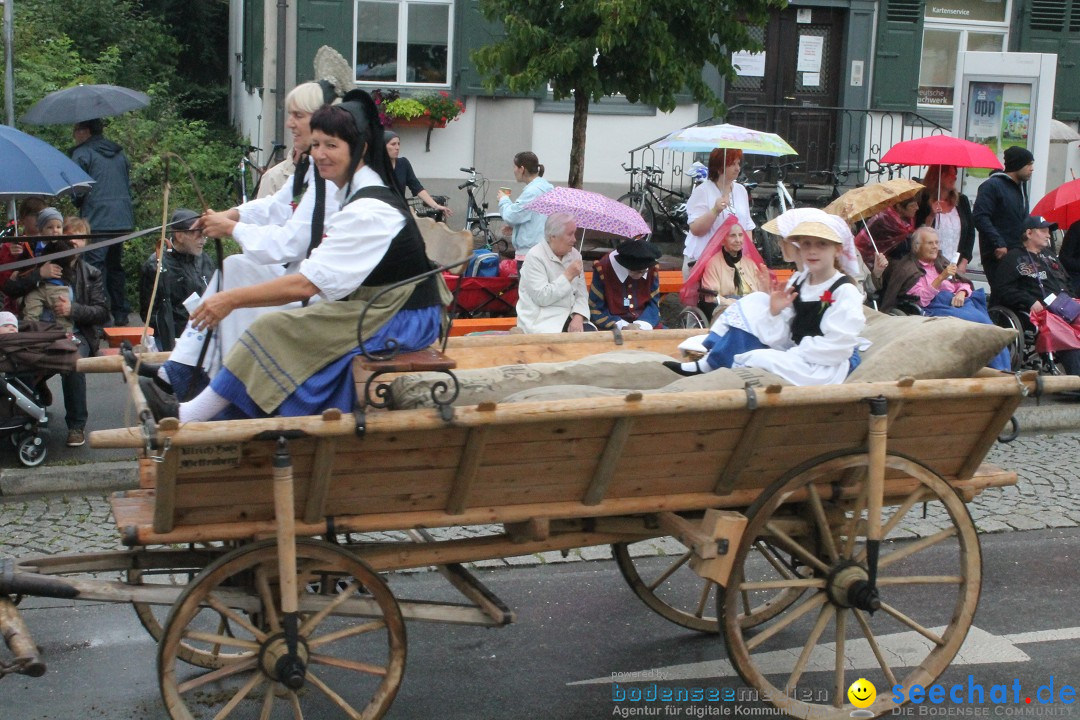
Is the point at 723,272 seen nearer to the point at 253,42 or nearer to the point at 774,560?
the point at 774,560

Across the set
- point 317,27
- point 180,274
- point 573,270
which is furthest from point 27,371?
point 317,27

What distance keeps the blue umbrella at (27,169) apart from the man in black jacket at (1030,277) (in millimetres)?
6660

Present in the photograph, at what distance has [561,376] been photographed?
182 inches

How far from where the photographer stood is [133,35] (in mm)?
18547

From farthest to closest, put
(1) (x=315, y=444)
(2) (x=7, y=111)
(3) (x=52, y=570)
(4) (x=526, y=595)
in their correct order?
(2) (x=7, y=111)
(4) (x=526, y=595)
(3) (x=52, y=570)
(1) (x=315, y=444)

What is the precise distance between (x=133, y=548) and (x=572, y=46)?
7.31m

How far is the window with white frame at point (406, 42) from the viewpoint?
48.9 feet

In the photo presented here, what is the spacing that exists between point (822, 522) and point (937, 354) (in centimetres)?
75

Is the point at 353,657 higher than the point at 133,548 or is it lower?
lower

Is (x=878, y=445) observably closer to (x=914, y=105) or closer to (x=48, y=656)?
(x=48, y=656)

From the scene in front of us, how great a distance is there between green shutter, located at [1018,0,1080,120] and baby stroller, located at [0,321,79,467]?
1376 cm

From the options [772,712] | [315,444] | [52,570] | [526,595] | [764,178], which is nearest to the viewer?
[315,444]

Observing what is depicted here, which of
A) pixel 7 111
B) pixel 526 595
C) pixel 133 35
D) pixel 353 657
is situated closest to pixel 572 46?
pixel 7 111

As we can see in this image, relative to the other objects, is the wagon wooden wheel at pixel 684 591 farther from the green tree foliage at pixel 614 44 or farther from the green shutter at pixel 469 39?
the green shutter at pixel 469 39
